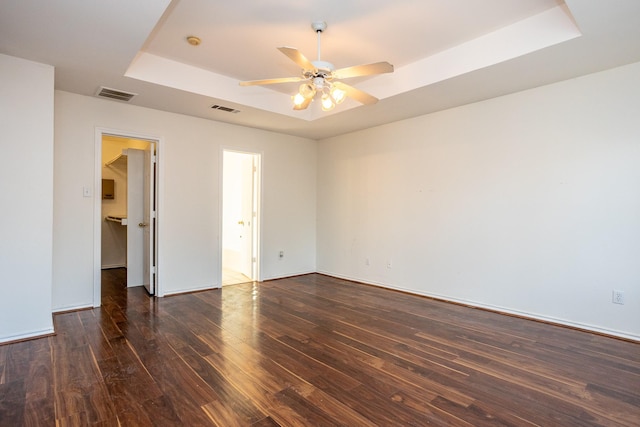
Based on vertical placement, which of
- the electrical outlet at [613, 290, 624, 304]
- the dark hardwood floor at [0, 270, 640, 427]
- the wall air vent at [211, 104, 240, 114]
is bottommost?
the dark hardwood floor at [0, 270, 640, 427]

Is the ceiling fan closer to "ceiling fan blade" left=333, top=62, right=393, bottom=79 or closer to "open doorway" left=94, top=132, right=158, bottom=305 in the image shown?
"ceiling fan blade" left=333, top=62, right=393, bottom=79

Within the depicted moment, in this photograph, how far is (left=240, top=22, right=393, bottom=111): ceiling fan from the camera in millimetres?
2537

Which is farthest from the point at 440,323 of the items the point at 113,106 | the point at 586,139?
the point at 113,106

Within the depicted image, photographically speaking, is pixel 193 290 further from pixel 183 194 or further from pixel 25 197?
pixel 25 197

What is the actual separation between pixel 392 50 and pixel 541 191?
224 cm

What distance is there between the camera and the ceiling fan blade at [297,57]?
7.61 feet

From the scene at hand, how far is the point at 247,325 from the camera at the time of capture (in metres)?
3.46

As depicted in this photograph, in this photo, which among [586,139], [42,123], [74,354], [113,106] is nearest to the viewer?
[74,354]

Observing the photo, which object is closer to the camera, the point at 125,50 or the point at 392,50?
the point at 125,50

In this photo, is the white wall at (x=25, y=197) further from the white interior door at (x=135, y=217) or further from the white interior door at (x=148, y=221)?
the white interior door at (x=135, y=217)

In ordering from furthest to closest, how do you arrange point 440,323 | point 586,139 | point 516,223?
point 516,223 < point 440,323 < point 586,139

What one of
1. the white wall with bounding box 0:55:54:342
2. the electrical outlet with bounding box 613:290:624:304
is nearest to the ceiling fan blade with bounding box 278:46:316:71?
the white wall with bounding box 0:55:54:342

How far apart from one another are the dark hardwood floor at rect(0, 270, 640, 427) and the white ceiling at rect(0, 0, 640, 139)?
2577mm

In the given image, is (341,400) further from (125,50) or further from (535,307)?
(125,50)
